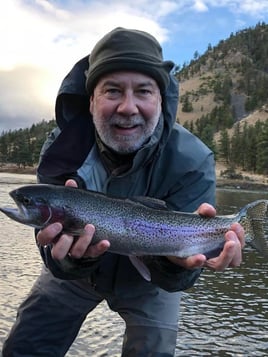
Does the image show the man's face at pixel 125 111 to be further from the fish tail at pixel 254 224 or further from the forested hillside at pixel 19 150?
the forested hillside at pixel 19 150

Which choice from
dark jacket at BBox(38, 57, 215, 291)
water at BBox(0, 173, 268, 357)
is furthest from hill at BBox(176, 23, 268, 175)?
dark jacket at BBox(38, 57, 215, 291)

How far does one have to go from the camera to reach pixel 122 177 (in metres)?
4.33

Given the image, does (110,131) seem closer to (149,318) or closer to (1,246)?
(149,318)

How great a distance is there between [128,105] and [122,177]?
66 cm

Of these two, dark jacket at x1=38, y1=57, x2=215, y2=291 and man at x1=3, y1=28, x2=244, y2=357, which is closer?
man at x1=3, y1=28, x2=244, y2=357

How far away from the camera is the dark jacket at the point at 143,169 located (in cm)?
426

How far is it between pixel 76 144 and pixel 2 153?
131 m

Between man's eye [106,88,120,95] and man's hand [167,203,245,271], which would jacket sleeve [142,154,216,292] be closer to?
man's hand [167,203,245,271]

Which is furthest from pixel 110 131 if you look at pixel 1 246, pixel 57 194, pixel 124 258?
pixel 1 246

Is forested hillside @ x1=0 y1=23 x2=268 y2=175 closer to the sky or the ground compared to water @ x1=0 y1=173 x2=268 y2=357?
closer to the sky

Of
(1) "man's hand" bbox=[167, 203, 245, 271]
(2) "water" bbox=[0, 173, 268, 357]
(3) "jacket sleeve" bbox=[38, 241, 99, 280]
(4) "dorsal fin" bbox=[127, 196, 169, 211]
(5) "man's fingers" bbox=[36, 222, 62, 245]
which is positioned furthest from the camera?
(2) "water" bbox=[0, 173, 268, 357]

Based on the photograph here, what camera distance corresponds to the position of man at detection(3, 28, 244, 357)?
4098 mm

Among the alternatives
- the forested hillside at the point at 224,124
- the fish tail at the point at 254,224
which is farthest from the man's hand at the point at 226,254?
the forested hillside at the point at 224,124

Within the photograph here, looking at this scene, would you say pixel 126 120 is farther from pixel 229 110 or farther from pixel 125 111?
pixel 229 110
